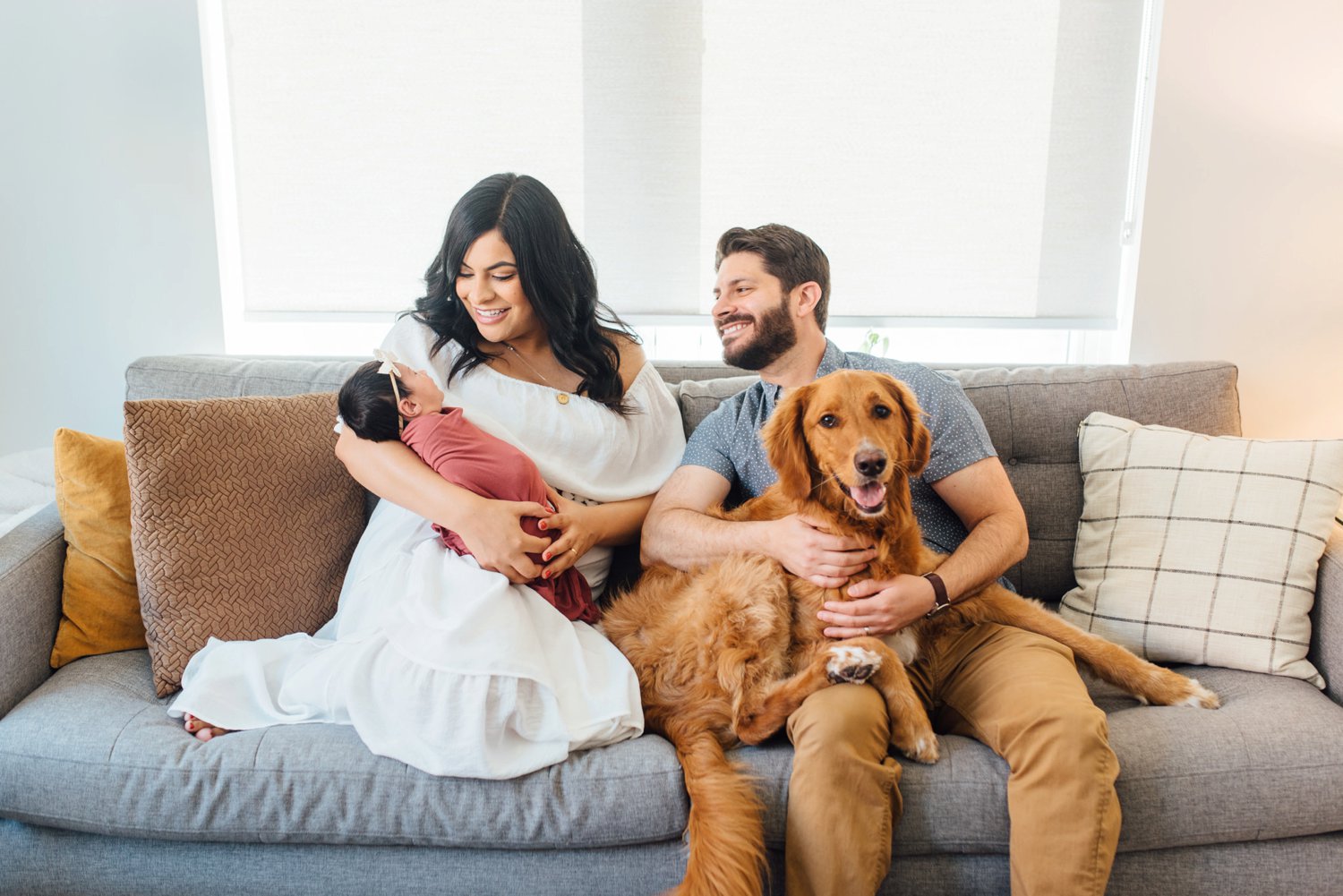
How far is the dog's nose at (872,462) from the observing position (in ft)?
4.66

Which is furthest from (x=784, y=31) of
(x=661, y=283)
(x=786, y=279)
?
(x=786, y=279)

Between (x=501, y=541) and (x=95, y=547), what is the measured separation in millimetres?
906

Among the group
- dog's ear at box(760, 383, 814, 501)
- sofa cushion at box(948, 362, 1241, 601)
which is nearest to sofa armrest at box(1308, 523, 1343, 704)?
sofa cushion at box(948, 362, 1241, 601)

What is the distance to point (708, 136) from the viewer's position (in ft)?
8.95

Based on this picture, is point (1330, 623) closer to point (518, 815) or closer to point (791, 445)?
point (791, 445)

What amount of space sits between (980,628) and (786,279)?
862 millimetres

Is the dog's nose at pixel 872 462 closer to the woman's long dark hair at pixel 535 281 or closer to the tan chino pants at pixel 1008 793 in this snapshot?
the tan chino pants at pixel 1008 793

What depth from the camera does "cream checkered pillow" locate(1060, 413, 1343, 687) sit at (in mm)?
1723

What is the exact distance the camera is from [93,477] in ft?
5.85

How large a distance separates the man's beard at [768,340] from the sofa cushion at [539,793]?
2.87 ft

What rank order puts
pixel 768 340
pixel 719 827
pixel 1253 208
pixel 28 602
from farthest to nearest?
pixel 1253 208
pixel 768 340
pixel 28 602
pixel 719 827

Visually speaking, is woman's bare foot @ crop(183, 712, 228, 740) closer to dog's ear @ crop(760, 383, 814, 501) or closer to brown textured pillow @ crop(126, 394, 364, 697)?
brown textured pillow @ crop(126, 394, 364, 697)

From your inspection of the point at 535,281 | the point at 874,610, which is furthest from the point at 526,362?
the point at 874,610

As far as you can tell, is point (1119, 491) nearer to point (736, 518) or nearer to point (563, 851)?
point (736, 518)
